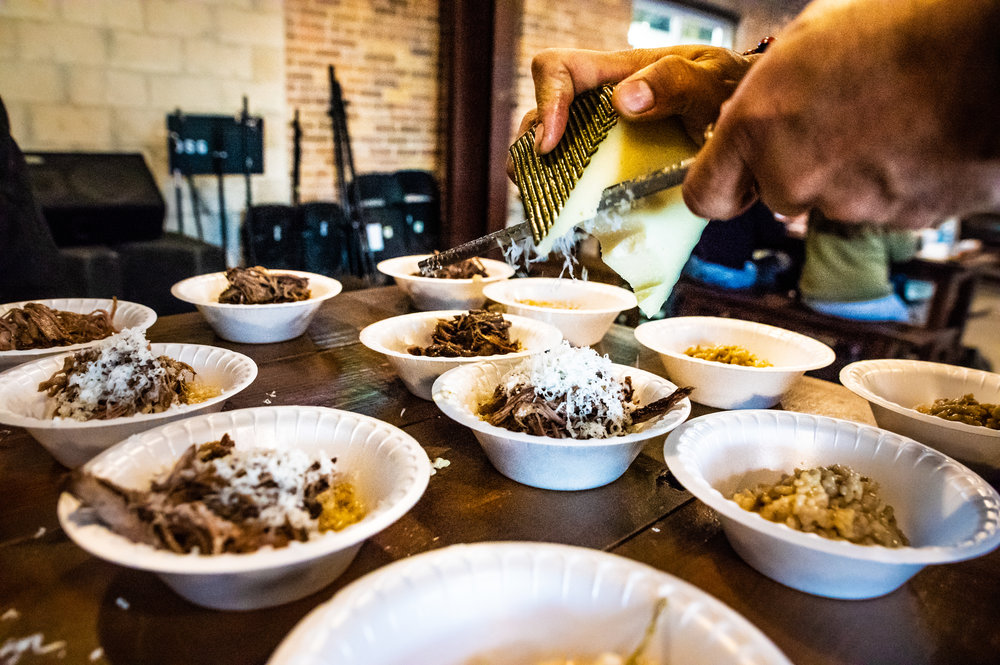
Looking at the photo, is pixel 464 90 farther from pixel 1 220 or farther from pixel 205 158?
pixel 1 220

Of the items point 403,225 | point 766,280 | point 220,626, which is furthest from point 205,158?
point 220,626

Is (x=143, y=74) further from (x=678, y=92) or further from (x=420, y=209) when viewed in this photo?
(x=678, y=92)

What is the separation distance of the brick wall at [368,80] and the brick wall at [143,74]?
0.23 metres

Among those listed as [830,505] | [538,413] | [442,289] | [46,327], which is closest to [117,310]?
[46,327]

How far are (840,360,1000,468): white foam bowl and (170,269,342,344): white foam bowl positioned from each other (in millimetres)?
1786

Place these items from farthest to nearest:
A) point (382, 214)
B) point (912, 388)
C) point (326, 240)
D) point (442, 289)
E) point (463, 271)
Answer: point (382, 214), point (326, 240), point (463, 271), point (442, 289), point (912, 388)

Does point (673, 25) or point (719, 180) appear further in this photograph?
point (673, 25)

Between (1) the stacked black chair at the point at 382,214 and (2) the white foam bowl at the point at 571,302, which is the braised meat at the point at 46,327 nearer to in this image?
(2) the white foam bowl at the point at 571,302

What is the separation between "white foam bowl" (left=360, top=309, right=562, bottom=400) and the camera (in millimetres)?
1722

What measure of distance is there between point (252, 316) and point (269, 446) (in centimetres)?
98

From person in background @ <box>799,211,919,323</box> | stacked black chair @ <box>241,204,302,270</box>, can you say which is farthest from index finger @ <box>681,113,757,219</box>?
stacked black chair @ <box>241,204,302,270</box>

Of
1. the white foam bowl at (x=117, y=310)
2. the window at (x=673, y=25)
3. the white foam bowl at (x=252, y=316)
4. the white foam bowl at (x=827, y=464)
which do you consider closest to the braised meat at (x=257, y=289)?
the white foam bowl at (x=252, y=316)

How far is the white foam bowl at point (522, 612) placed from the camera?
0.79 meters

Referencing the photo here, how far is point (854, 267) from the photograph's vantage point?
4.00 metres
